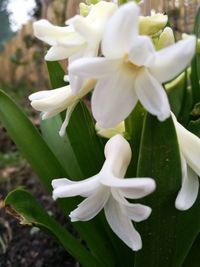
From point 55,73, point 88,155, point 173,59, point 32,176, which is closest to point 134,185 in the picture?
point 173,59

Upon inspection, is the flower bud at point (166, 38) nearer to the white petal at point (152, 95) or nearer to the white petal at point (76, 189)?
the white petal at point (152, 95)

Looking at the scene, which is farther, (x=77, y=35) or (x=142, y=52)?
(x=77, y=35)

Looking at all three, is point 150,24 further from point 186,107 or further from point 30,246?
point 30,246

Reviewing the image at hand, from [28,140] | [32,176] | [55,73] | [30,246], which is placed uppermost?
[55,73]

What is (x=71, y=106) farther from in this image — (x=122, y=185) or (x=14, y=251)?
(x=14, y=251)

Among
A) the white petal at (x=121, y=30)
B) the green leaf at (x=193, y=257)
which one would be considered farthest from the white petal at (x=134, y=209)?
the green leaf at (x=193, y=257)

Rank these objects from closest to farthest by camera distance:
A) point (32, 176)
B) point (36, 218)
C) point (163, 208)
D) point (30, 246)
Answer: point (163, 208)
point (36, 218)
point (30, 246)
point (32, 176)

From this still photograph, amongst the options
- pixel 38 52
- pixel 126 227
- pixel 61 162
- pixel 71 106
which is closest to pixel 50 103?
pixel 71 106
